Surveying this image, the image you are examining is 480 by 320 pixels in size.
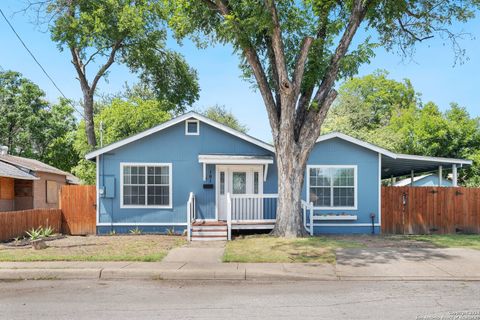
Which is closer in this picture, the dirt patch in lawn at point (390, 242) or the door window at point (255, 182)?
the dirt patch in lawn at point (390, 242)

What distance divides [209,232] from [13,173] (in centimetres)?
1026

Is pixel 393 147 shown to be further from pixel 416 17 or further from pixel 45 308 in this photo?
pixel 45 308

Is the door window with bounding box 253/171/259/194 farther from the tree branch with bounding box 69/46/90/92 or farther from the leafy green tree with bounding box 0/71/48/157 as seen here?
the leafy green tree with bounding box 0/71/48/157

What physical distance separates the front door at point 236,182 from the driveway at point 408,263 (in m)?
5.58

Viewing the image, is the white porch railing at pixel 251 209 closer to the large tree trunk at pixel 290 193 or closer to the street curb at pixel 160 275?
the large tree trunk at pixel 290 193

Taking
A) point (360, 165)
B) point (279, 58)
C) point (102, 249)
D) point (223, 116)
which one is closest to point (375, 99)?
point (223, 116)

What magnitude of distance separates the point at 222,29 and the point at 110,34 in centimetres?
1286

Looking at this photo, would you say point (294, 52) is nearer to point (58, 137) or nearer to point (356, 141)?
point (356, 141)

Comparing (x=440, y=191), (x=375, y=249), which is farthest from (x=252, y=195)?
(x=440, y=191)

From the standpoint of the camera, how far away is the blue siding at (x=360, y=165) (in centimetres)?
1592

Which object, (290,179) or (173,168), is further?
(173,168)

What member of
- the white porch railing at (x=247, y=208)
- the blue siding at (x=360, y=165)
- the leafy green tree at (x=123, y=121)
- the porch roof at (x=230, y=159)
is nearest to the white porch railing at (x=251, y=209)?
the white porch railing at (x=247, y=208)

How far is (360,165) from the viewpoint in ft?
52.2

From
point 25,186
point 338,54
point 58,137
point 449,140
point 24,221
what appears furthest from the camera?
point 58,137
